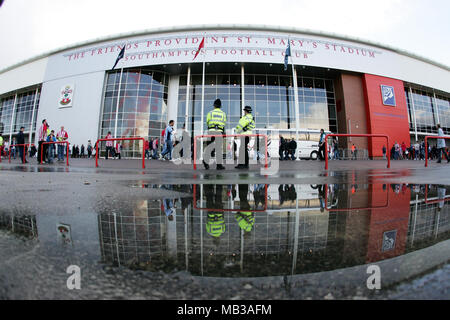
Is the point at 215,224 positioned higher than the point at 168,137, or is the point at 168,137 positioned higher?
the point at 168,137

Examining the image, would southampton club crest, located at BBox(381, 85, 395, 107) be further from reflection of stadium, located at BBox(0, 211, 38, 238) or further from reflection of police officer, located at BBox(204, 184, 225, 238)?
reflection of stadium, located at BBox(0, 211, 38, 238)

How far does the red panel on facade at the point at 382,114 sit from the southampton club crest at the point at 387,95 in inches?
6.1

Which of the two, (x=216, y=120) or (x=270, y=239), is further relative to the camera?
(x=216, y=120)

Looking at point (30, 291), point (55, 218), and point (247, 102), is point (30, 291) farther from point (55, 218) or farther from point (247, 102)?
point (247, 102)

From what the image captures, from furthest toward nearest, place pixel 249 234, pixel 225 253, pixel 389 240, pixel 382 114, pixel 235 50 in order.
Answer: pixel 382 114
pixel 235 50
pixel 249 234
pixel 389 240
pixel 225 253

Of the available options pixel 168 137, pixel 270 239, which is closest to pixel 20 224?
pixel 270 239

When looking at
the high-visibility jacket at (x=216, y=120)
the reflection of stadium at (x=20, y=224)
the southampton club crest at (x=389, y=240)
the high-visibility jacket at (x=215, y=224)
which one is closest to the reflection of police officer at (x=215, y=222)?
the high-visibility jacket at (x=215, y=224)

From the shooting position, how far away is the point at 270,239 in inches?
44.8

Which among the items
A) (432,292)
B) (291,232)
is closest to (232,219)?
(291,232)

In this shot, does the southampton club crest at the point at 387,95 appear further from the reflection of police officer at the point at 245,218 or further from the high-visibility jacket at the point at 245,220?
the high-visibility jacket at the point at 245,220

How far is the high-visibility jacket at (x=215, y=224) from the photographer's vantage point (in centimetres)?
125

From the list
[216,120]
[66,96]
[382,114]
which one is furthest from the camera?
[66,96]

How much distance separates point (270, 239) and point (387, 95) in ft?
108

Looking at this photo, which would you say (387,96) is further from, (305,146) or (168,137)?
(168,137)
